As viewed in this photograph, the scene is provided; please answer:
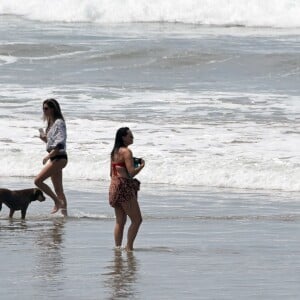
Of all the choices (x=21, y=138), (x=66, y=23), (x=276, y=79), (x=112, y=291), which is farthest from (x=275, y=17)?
(x=112, y=291)

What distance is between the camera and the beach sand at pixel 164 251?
29.5 ft

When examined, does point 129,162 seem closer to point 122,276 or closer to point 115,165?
point 115,165

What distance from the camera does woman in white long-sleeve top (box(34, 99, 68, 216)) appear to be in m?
12.9

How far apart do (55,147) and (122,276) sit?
12.2 feet

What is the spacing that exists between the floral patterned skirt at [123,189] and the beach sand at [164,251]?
0.49 metres

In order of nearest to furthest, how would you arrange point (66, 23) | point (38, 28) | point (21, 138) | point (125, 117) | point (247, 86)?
point (21, 138) → point (125, 117) → point (247, 86) → point (38, 28) → point (66, 23)

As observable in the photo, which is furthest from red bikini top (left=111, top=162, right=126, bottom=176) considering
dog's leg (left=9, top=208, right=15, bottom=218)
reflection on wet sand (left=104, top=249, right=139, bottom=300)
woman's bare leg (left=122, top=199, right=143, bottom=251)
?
dog's leg (left=9, top=208, right=15, bottom=218)

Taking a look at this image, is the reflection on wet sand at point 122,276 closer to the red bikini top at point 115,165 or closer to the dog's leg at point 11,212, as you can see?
the red bikini top at point 115,165

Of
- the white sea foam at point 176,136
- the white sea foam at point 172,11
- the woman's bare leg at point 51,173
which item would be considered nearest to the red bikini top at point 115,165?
the woman's bare leg at point 51,173

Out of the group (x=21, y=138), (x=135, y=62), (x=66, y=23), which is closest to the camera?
(x=21, y=138)

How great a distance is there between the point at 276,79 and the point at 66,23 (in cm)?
1853

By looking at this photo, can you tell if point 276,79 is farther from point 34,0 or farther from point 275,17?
point 34,0

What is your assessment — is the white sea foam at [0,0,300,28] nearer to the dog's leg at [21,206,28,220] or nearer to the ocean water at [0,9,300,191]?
the ocean water at [0,9,300,191]

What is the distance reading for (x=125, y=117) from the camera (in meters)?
21.8
